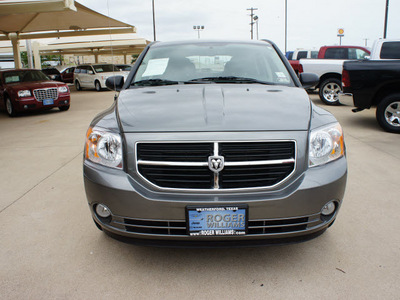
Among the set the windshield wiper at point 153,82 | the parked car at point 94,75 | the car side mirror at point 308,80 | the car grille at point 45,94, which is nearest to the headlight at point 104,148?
the windshield wiper at point 153,82

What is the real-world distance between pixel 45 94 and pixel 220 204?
399 inches

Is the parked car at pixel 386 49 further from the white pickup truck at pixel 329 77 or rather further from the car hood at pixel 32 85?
the car hood at pixel 32 85

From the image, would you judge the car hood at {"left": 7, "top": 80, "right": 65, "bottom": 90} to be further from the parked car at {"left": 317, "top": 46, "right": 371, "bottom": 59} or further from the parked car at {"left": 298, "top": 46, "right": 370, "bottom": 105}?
the parked car at {"left": 317, "top": 46, "right": 371, "bottom": 59}

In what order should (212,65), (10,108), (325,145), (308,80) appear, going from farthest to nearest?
(10,108)
(308,80)
(212,65)
(325,145)

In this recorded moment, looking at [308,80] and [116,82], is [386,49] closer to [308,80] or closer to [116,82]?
[308,80]

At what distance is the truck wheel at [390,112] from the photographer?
689 cm

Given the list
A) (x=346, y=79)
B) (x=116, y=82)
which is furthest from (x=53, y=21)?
(x=116, y=82)

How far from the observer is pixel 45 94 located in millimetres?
10875

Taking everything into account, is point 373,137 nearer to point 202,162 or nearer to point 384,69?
point 384,69

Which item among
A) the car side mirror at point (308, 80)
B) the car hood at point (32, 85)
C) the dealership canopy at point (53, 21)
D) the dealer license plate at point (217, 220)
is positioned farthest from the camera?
the dealership canopy at point (53, 21)

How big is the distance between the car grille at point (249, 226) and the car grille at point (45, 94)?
9589 millimetres

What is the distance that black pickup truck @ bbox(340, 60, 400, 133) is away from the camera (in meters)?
6.82

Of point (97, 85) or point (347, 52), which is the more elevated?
point (347, 52)

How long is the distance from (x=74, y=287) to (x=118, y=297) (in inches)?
12.7
